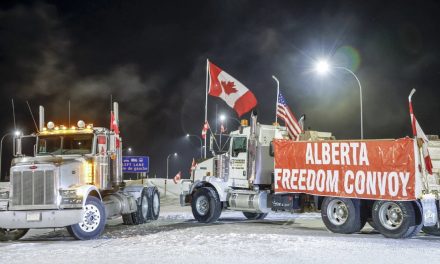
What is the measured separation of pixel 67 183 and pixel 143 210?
5.57 m

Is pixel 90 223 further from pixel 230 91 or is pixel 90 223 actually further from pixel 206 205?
pixel 230 91

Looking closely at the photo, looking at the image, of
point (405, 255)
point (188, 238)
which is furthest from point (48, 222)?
point (405, 255)

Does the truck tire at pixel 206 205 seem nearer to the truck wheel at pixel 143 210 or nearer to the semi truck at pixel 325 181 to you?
the semi truck at pixel 325 181

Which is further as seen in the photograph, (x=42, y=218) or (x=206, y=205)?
(x=206, y=205)

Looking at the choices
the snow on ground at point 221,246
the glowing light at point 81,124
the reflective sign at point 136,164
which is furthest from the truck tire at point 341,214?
the reflective sign at point 136,164

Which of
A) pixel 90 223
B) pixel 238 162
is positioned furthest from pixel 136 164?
pixel 90 223

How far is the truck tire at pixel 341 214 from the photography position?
53.8ft

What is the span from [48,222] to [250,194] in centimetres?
751

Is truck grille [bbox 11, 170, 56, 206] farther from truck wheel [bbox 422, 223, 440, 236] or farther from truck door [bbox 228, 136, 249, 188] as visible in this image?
truck wheel [bbox 422, 223, 440, 236]

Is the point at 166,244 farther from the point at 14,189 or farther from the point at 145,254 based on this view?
the point at 14,189

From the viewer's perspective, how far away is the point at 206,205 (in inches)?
842

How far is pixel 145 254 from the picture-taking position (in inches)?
500

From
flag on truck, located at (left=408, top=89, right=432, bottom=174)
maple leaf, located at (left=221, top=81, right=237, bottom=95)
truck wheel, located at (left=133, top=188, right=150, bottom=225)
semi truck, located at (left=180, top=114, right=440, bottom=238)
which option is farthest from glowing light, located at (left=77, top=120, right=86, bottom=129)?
flag on truck, located at (left=408, top=89, right=432, bottom=174)

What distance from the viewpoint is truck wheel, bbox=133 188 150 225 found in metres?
20.8
